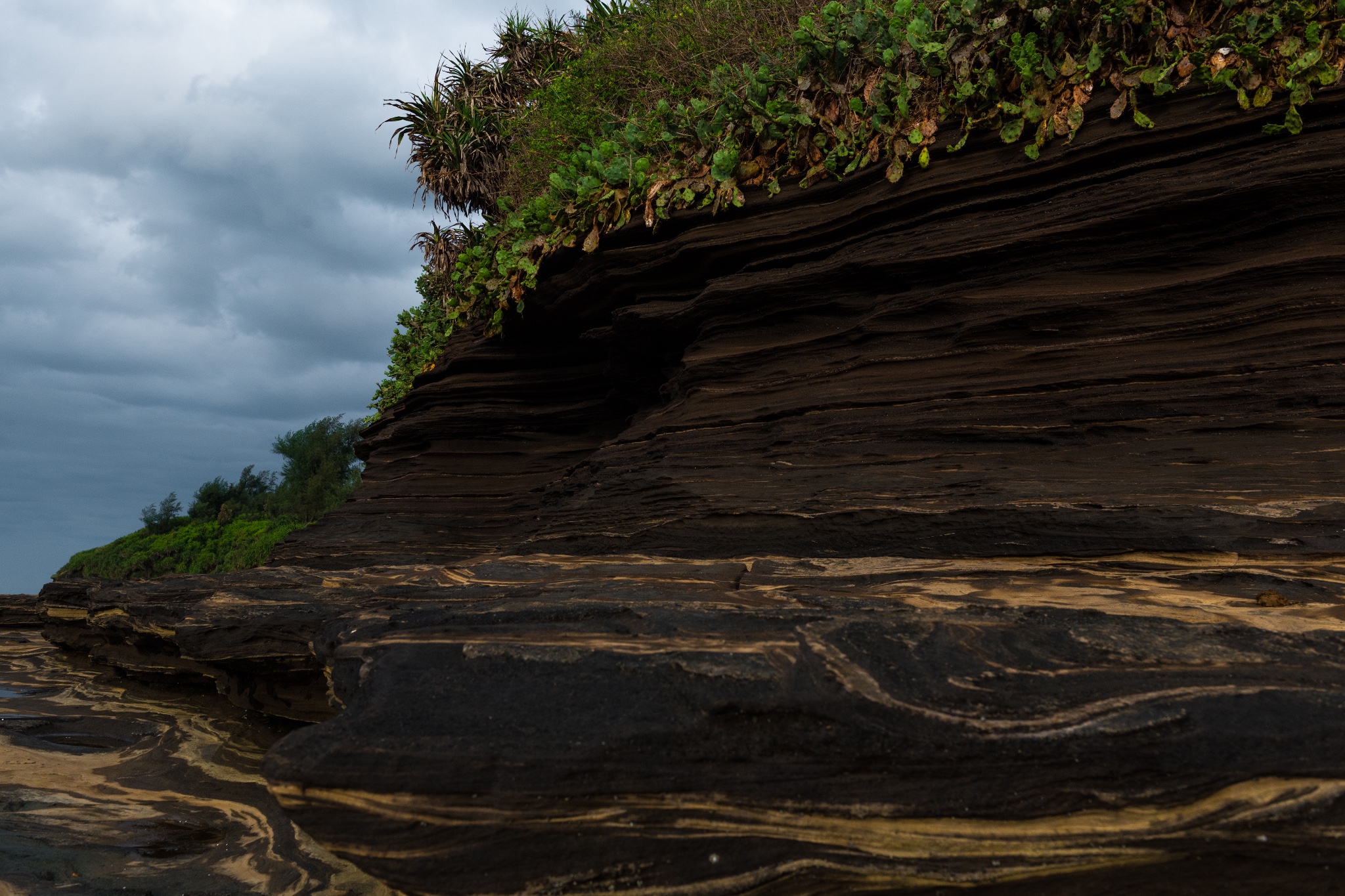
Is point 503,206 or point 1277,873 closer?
point 1277,873

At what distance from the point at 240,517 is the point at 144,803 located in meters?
26.4

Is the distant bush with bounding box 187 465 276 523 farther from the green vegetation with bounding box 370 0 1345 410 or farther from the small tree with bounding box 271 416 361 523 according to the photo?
the green vegetation with bounding box 370 0 1345 410

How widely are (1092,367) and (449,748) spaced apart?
15.8 ft

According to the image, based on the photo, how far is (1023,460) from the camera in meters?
5.32

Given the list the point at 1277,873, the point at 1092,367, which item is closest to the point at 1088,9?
the point at 1092,367

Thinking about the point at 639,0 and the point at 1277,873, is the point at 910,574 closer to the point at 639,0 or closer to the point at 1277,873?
the point at 1277,873

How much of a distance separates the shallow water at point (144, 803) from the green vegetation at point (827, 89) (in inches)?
227

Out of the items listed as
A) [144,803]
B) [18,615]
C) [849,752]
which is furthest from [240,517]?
[849,752]

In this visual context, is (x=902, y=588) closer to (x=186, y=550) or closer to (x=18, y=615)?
(x=18, y=615)

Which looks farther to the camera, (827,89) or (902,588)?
(827,89)

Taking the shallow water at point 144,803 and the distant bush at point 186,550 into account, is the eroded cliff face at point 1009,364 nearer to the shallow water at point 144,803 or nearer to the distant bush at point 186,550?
the shallow water at point 144,803

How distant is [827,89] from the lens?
Result: 282 inches

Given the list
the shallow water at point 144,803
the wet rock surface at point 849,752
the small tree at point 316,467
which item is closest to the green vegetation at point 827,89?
the wet rock surface at point 849,752

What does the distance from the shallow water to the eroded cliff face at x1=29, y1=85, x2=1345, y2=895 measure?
565 millimetres
